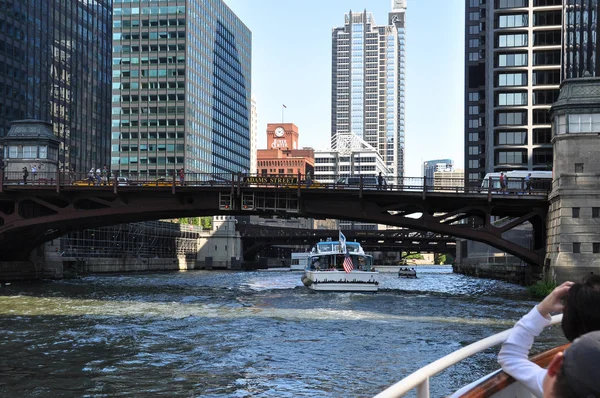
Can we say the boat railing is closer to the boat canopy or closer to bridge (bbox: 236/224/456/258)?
the boat canopy

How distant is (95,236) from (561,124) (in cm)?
8674

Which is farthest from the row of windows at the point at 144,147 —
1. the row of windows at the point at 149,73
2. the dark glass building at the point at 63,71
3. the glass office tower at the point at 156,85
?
the dark glass building at the point at 63,71

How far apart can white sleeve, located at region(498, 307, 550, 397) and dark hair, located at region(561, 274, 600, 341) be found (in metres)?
0.72

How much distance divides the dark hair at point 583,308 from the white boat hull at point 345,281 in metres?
57.1

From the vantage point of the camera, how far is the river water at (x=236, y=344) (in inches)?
848

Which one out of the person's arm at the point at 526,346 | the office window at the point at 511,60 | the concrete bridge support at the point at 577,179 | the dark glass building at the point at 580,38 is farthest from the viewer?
the office window at the point at 511,60

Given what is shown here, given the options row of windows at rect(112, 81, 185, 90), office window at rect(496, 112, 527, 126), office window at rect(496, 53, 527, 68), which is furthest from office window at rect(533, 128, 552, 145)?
row of windows at rect(112, 81, 185, 90)

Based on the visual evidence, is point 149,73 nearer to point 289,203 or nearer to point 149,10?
point 149,10

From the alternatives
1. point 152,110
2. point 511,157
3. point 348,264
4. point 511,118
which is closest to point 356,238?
point 511,157

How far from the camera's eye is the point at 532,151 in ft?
399

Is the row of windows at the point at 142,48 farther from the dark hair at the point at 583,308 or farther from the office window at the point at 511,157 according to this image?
the dark hair at the point at 583,308

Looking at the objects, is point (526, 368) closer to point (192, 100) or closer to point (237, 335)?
point (237, 335)

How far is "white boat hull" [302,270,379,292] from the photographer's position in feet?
204

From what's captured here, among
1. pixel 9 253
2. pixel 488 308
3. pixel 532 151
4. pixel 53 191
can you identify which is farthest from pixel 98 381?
pixel 532 151
